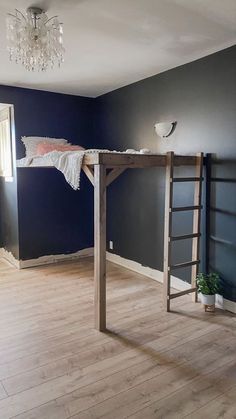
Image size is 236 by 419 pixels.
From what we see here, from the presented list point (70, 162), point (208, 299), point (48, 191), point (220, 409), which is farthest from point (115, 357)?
point (48, 191)

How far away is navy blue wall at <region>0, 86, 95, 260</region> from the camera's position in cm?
437

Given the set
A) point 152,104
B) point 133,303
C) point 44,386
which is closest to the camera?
point 44,386

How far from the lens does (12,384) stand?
6.63ft

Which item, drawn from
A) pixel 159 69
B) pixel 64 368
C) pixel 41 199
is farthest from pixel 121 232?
pixel 64 368

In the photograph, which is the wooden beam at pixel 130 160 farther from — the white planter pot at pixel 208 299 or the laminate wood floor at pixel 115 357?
the laminate wood floor at pixel 115 357

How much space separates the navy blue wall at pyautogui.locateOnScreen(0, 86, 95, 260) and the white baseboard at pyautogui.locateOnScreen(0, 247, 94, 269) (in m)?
0.07

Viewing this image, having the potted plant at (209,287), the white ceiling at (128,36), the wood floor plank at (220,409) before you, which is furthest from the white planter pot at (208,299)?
the white ceiling at (128,36)

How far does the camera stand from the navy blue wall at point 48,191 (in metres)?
4.37

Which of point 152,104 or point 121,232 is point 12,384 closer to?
point 121,232

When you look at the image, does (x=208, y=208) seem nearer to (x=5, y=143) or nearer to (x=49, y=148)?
(x=49, y=148)

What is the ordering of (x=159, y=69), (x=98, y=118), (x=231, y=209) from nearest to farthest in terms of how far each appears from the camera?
(x=231, y=209) < (x=159, y=69) < (x=98, y=118)

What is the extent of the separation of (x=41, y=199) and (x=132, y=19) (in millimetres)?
2856

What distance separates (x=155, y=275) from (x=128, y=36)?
267 cm

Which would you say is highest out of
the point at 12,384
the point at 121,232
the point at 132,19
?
the point at 132,19
